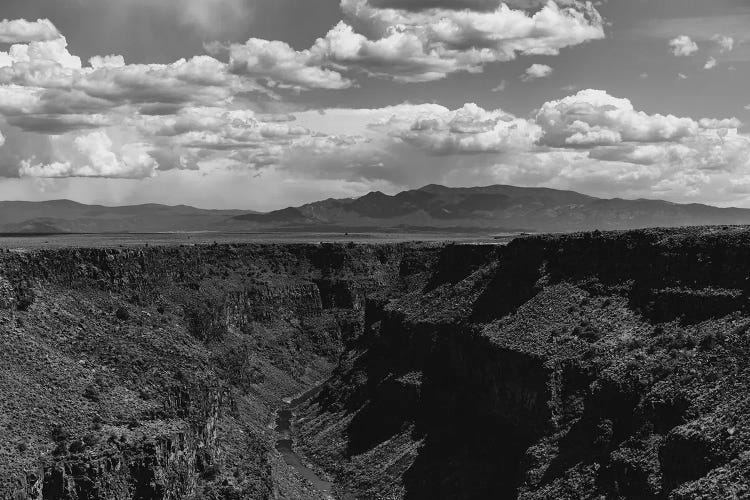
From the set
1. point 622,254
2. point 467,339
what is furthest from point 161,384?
point 622,254

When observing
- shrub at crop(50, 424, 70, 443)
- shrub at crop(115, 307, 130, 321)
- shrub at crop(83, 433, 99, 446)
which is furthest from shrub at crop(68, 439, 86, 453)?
shrub at crop(115, 307, 130, 321)

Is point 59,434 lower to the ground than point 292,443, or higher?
higher

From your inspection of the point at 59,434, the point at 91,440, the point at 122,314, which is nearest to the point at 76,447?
the point at 91,440

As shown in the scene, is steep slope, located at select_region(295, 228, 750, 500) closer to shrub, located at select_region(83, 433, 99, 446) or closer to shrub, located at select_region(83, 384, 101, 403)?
shrub, located at select_region(83, 384, 101, 403)

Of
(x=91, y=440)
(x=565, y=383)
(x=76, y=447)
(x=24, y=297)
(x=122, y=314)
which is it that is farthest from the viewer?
(x=122, y=314)

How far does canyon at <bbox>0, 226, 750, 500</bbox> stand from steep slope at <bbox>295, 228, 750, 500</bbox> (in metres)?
0.24

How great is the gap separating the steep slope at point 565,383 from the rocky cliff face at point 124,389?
15.1 m

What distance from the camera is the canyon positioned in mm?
74250

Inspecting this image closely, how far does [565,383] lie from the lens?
88125 millimetres

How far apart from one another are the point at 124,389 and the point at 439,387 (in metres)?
40.7

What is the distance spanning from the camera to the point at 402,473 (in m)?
108

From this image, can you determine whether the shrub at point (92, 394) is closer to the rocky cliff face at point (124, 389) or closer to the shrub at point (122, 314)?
the rocky cliff face at point (124, 389)

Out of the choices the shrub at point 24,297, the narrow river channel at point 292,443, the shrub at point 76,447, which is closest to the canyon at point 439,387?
the shrub at point 76,447

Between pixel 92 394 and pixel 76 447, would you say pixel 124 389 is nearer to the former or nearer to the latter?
pixel 92 394
